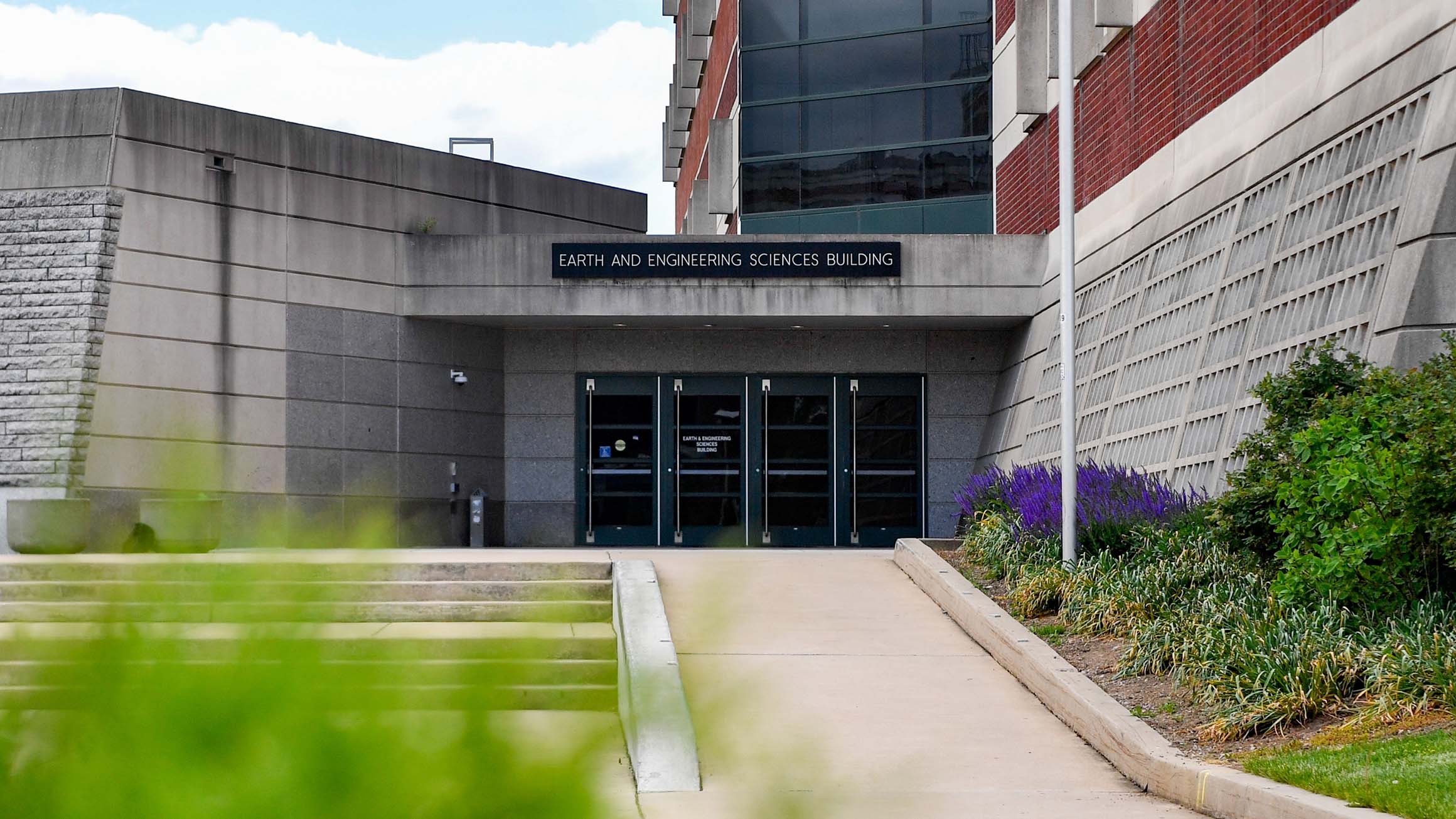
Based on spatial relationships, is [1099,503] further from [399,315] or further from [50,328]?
[50,328]

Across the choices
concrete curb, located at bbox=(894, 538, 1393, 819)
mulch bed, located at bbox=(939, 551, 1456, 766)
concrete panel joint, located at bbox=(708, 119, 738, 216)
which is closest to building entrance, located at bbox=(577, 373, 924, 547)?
concrete panel joint, located at bbox=(708, 119, 738, 216)

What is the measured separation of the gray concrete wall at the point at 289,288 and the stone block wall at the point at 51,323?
212 mm

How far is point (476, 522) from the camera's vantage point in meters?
22.4

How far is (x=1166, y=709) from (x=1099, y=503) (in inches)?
179

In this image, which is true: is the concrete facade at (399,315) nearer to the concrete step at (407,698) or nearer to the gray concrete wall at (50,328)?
the gray concrete wall at (50,328)

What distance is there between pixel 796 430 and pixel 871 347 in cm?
175

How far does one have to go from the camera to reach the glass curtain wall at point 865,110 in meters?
25.2

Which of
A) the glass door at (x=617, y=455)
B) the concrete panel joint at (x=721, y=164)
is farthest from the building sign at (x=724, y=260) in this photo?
the concrete panel joint at (x=721, y=164)

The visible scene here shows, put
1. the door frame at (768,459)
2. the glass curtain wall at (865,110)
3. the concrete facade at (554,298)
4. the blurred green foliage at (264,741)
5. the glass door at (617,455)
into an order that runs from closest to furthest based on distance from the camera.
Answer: the blurred green foliage at (264,741) → the concrete facade at (554,298) → the door frame at (768,459) → the glass door at (617,455) → the glass curtain wall at (865,110)

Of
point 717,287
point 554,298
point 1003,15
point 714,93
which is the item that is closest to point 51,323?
point 554,298

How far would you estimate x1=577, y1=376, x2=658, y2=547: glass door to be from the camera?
2364 centimetres

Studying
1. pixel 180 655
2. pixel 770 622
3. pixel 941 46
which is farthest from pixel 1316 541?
pixel 941 46

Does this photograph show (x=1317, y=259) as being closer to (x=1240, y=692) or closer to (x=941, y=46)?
(x=1240, y=692)

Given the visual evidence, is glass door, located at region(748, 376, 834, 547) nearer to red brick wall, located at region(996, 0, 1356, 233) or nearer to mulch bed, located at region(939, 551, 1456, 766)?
red brick wall, located at region(996, 0, 1356, 233)
